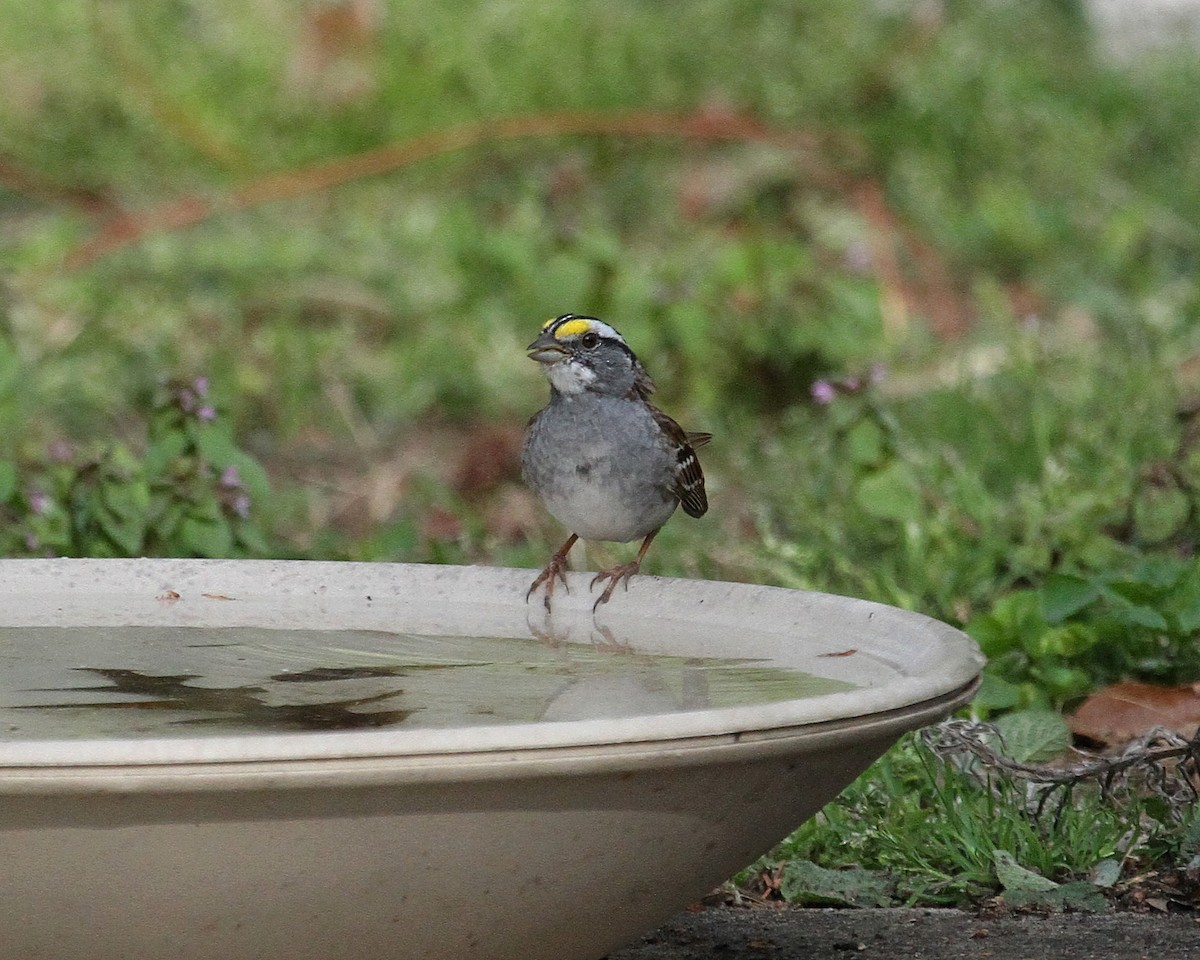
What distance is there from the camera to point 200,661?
103 inches

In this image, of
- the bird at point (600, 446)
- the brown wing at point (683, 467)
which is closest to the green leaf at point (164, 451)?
the bird at point (600, 446)

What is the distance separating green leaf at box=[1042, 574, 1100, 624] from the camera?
12.3 feet

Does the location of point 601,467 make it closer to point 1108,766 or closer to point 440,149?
point 1108,766

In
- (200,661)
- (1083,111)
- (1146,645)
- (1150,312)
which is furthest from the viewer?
(1083,111)

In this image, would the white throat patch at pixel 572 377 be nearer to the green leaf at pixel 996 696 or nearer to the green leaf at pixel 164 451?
the green leaf at pixel 996 696

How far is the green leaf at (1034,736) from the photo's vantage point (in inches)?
132

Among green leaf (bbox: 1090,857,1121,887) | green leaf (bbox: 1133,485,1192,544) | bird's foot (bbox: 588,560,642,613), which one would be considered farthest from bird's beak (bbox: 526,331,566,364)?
green leaf (bbox: 1133,485,1192,544)

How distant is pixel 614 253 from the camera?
6.79 m

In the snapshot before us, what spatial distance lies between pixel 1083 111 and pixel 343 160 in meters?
3.63

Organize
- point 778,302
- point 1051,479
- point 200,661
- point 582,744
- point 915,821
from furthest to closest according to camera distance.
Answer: point 778,302 → point 1051,479 → point 915,821 → point 200,661 → point 582,744

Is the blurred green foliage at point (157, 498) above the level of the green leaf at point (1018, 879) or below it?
above

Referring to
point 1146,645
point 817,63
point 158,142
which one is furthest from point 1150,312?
point 158,142

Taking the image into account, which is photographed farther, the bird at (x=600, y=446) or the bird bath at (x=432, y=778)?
the bird at (x=600, y=446)

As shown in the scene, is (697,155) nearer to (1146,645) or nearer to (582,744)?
(1146,645)
